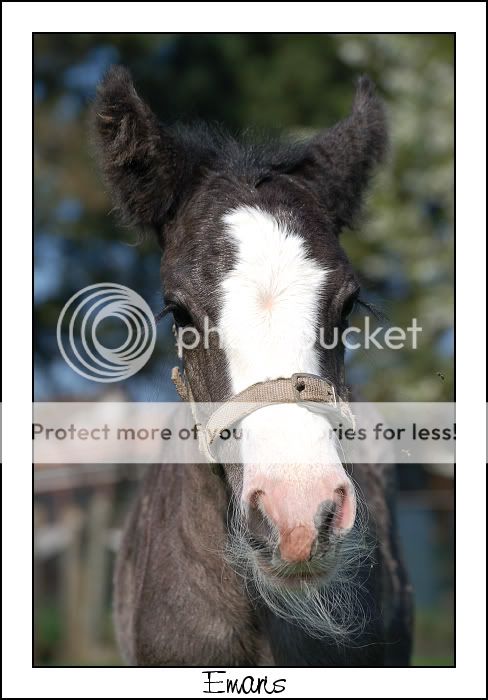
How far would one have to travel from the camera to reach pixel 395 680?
3.45 m

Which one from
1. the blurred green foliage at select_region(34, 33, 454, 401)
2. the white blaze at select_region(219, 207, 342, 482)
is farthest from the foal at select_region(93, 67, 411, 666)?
the blurred green foliage at select_region(34, 33, 454, 401)

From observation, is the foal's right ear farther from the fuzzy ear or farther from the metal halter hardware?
the metal halter hardware

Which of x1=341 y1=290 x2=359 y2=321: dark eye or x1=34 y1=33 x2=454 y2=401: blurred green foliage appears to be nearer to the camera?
x1=341 y1=290 x2=359 y2=321: dark eye

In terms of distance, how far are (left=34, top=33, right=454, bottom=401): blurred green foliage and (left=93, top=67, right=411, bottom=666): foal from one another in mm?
7309

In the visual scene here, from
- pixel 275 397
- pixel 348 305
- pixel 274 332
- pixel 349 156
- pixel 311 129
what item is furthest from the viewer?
pixel 311 129

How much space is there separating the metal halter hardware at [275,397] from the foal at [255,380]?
0.5 inches

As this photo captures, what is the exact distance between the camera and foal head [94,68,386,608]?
2.49 metres

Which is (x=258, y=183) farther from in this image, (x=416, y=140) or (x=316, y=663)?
(x=416, y=140)

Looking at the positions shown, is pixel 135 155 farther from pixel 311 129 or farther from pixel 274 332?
pixel 311 129

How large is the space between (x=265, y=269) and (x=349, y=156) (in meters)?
1.24

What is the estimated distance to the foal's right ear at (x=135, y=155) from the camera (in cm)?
334

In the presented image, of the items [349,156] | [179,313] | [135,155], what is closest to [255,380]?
[179,313]

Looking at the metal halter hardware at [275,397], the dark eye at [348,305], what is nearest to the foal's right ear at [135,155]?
the dark eye at [348,305]

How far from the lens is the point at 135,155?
134 inches
